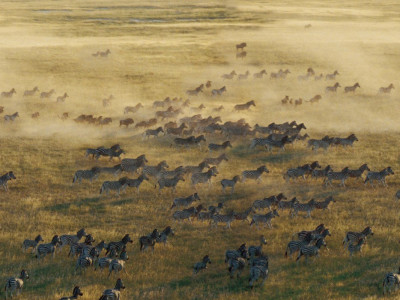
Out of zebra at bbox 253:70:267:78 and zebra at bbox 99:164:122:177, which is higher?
zebra at bbox 253:70:267:78

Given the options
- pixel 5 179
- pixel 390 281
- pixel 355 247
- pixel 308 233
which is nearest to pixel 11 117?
pixel 5 179

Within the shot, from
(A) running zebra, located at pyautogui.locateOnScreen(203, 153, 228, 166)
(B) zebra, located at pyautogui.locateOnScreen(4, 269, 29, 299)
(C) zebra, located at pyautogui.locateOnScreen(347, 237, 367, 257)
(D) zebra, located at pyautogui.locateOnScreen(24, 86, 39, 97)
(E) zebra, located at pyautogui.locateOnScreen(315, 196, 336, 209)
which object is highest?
(D) zebra, located at pyautogui.locateOnScreen(24, 86, 39, 97)

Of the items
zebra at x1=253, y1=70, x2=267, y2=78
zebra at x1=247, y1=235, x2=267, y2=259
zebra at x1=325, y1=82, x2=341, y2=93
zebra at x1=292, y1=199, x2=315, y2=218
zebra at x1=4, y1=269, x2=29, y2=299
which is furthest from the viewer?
zebra at x1=253, y1=70, x2=267, y2=78

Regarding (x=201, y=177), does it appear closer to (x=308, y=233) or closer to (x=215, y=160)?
(x=215, y=160)

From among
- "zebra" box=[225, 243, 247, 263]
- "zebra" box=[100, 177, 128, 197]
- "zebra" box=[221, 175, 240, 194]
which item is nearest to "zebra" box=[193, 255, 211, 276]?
"zebra" box=[225, 243, 247, 263]

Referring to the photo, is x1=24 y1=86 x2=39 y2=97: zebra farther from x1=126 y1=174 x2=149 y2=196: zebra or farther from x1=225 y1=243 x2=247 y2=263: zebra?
x1=225 y1=243 x2=247 y2=263: zebra

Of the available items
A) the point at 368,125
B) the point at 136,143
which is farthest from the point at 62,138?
the point at 368,125

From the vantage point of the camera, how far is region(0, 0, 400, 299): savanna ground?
2261 centimetres

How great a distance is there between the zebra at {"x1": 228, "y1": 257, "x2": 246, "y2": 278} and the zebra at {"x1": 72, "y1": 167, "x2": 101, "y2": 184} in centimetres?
1531

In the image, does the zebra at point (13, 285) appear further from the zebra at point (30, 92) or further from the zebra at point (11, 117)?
the zebra at point (30, 92)

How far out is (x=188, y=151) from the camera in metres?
42.7

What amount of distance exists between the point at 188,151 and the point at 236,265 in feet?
69.6

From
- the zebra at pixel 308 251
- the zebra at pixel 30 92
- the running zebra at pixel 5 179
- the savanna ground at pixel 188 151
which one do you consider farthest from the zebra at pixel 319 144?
the zebra at pixel 30 92

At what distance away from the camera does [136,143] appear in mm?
44625
